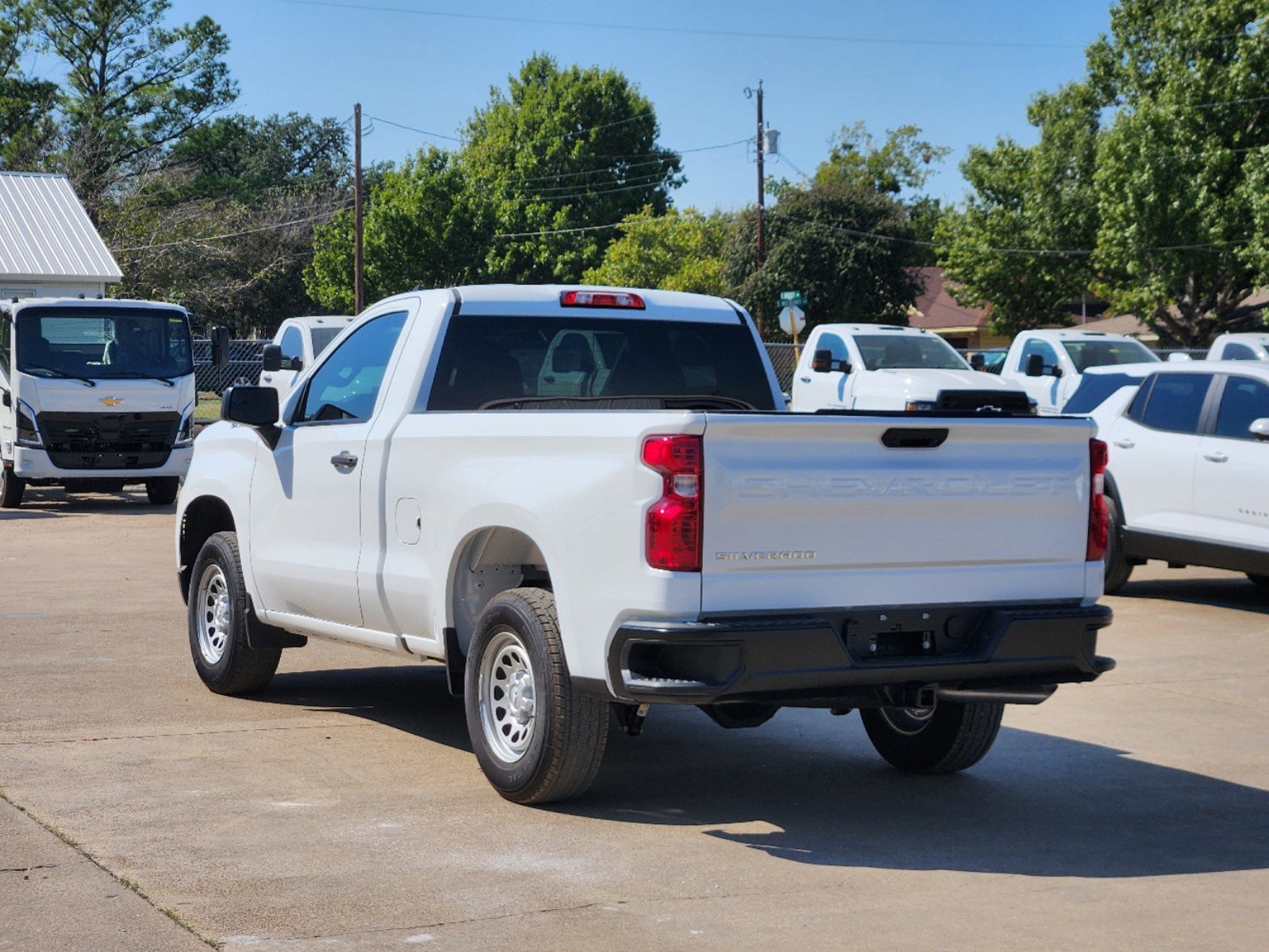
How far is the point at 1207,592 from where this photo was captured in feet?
46.2

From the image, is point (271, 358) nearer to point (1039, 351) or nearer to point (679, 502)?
point (1039, 351)

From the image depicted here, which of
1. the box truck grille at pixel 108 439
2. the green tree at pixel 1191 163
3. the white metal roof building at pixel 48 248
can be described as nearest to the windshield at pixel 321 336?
the box truck grille at pixel 108 439

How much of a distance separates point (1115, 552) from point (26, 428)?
1310cm

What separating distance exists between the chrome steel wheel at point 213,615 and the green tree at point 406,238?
5972cm

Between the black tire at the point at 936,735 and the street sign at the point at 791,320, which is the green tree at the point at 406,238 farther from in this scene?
the black tire at the point at 936,735

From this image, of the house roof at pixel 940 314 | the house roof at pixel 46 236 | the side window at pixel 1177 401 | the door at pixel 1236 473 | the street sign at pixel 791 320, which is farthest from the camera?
the house roof at pixel 940 314

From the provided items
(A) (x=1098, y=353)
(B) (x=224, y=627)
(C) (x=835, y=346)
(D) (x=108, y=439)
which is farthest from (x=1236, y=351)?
(B) (x=224, y=627)

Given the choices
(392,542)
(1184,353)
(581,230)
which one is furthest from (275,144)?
(392,542)

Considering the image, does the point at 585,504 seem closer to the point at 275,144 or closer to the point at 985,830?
the point at 985,830

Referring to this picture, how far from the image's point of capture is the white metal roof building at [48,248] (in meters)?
35.5

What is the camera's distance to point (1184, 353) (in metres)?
29.1

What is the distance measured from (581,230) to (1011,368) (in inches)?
2344

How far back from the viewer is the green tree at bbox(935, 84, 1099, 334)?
Answer: 5184 centimetres

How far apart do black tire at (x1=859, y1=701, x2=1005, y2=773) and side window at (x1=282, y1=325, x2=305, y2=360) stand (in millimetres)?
18406
